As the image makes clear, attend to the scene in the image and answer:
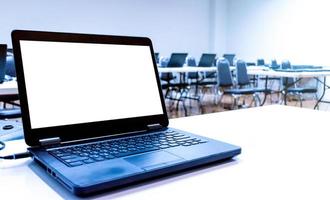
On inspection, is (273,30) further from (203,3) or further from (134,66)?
(134,66)

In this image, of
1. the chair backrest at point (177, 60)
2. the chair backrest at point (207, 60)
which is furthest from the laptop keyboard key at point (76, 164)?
the chair backrest at point (207, 60)

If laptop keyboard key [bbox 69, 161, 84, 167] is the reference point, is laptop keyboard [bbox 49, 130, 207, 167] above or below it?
below

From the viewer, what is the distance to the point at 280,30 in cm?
770

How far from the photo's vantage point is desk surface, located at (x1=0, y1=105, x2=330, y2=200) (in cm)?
43

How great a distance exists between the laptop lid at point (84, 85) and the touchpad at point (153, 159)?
145mm

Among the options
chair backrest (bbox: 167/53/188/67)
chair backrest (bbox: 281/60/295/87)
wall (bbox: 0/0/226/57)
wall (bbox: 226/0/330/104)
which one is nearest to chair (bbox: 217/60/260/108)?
chair backrest (bbox: 281/60/295/87)

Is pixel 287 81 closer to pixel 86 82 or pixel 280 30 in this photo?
pixel 280 30

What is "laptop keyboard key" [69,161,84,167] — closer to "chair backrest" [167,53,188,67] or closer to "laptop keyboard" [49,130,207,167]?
"laptop keyboard" [49,130,207,167]

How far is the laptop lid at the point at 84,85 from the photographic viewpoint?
22.4 inches

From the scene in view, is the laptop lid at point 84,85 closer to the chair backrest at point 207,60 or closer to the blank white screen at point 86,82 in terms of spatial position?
the blank white screen at point 86,82

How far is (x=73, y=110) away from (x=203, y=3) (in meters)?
8.69

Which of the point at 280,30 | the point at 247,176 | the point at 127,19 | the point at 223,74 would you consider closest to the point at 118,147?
the point at 247,176

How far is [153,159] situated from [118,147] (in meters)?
0.08

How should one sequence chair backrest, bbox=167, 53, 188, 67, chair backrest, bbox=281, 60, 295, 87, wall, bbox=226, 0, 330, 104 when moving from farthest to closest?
wall, bbox=226, 0, 330, 104 → chair backrest, bbox=167, 53, 188, 67 → chair backrest, bbox=281, 60, 295, 87
